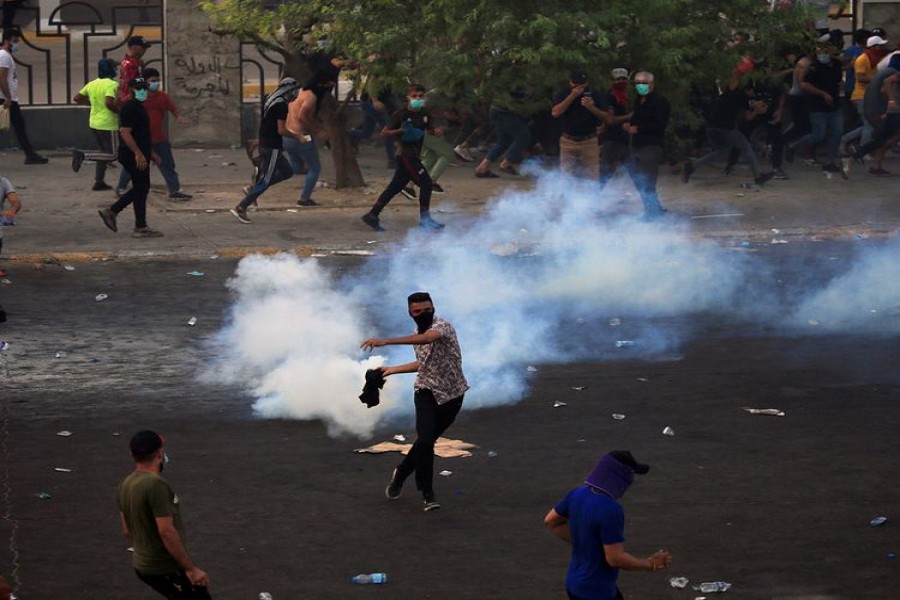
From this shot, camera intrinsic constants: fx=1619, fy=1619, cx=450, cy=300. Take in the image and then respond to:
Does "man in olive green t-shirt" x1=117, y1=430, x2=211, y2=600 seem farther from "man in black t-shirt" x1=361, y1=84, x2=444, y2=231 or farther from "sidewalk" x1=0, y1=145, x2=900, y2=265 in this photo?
"man in black t-shirt" x1=361, y1=84, x2=444, y2=231

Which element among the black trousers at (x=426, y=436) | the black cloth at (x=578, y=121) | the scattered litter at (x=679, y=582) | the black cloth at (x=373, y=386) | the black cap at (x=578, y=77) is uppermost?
the black cap at (x=578, y=77)

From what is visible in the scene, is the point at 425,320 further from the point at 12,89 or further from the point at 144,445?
the point at 12,89

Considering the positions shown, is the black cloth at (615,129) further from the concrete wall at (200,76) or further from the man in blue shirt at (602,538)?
the man in blue shirt at (602,538)

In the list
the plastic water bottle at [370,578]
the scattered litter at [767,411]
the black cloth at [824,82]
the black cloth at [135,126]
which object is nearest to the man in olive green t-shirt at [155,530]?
the plastic water bottle at [370,578]

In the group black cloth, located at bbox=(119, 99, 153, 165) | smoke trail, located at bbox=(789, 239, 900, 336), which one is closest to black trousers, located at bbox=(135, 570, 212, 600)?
smoke trail, located at bbox=(789, 239, 900, 336)

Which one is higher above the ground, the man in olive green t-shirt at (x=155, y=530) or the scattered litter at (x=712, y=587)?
the man in olive green t-shirt at (x=155, y=530)

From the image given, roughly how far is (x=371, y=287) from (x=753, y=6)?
380 inches

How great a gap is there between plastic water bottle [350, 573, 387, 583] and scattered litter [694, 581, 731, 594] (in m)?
1.57

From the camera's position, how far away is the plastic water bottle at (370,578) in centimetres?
818

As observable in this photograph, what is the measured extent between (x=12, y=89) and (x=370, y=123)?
533cm

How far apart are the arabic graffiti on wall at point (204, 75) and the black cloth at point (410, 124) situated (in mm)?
7979

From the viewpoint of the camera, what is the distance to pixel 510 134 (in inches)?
893

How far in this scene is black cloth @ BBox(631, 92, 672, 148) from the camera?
20328mm

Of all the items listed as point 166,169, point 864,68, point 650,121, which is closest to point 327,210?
point 166,169
